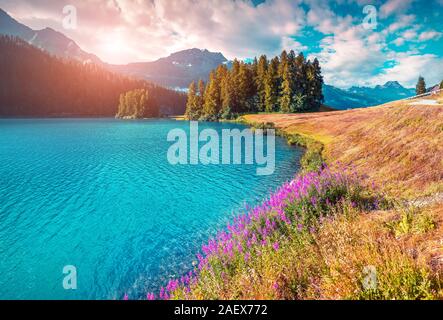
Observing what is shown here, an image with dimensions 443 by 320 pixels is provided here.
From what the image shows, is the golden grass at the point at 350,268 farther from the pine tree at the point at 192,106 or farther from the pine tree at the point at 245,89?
the pine tree at the point at 192,106

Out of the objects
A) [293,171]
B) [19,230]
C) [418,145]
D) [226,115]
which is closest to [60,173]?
[19,230]

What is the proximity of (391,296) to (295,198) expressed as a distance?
744 centimetres

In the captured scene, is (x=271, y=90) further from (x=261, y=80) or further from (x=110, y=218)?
(x=110, y=218)

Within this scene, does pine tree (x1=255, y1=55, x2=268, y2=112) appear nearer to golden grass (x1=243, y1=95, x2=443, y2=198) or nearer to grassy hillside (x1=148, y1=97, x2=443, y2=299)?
golden grass (x1=243, y1=95, x2=443, y2=198)

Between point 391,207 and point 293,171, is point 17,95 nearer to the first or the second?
point 293,171

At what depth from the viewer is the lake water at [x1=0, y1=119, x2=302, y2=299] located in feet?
34.5

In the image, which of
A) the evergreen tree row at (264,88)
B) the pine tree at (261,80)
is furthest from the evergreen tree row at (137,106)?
the pine tree at (261,80)

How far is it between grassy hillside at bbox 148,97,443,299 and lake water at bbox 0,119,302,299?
226 centimetres

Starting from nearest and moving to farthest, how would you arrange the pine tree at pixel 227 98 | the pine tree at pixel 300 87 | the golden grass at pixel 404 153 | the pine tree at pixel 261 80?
the golden grass at pixel 404 153 < the pine tree at pixel 300 87 < the pine tree at pixel 227 98 < the pine tree at pixel 261 80

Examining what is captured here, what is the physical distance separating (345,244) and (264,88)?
322ft

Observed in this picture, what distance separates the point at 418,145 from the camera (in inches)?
693

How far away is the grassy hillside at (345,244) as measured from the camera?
560cm

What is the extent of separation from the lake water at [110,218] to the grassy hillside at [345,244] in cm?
226

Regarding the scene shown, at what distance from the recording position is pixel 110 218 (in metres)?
16.5
